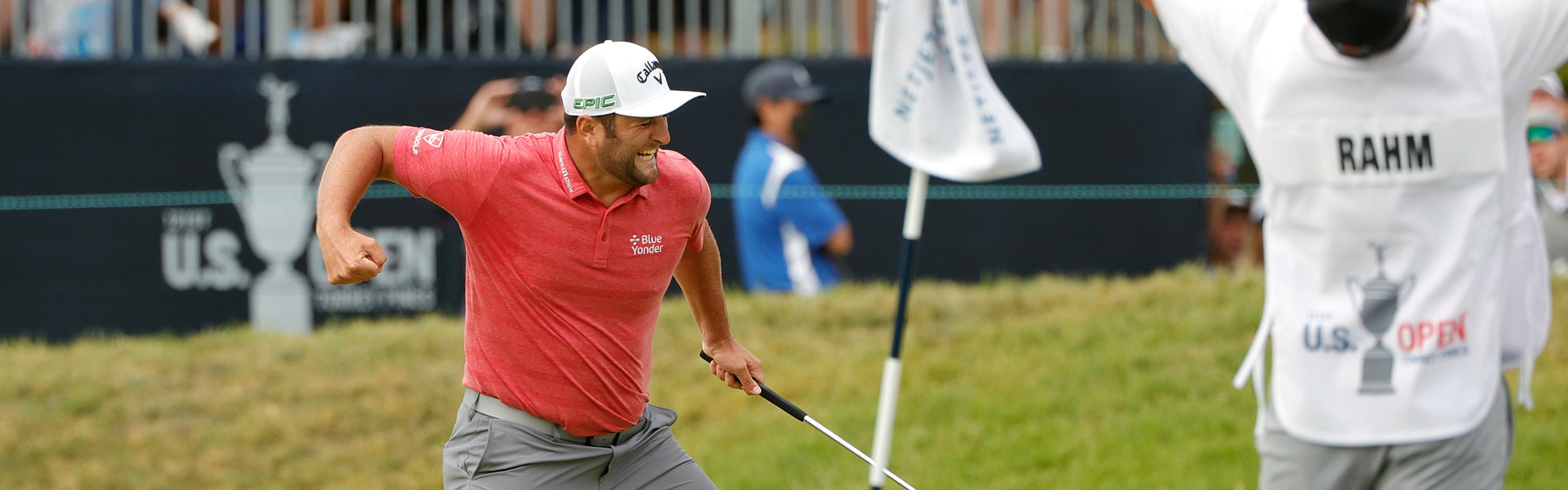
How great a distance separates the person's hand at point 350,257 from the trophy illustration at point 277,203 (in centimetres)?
583

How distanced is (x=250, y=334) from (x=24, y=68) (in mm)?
1945

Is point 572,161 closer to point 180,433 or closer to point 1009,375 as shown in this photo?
point 1009,375

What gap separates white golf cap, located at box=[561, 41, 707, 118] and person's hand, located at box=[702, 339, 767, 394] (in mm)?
868

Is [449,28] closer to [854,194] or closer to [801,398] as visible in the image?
[854,194]

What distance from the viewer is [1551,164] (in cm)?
904

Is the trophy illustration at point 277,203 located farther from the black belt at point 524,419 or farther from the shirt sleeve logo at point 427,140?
the shirt sleeve logo at point 427,140

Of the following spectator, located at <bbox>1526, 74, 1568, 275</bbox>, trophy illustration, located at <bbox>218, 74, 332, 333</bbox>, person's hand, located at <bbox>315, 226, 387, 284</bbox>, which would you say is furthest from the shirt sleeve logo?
spectator, located at <bbox>1526, 74, 1568, 275</bbox>

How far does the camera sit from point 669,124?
9055 millimetres

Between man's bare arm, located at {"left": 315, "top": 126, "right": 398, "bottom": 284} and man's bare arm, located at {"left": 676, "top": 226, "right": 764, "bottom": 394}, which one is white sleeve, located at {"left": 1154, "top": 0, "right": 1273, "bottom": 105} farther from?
man's bare arm, located at {"left": 315, "top": 126, "right": 398, "bottom": 284}

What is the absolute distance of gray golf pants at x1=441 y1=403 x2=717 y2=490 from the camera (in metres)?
4.09

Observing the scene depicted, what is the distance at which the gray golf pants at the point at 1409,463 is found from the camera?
3711 millimetres

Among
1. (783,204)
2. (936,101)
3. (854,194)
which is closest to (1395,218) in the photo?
(936,101)

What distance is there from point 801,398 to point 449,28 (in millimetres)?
3250

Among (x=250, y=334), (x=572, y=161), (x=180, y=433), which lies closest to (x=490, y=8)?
(x=250, y=334)
